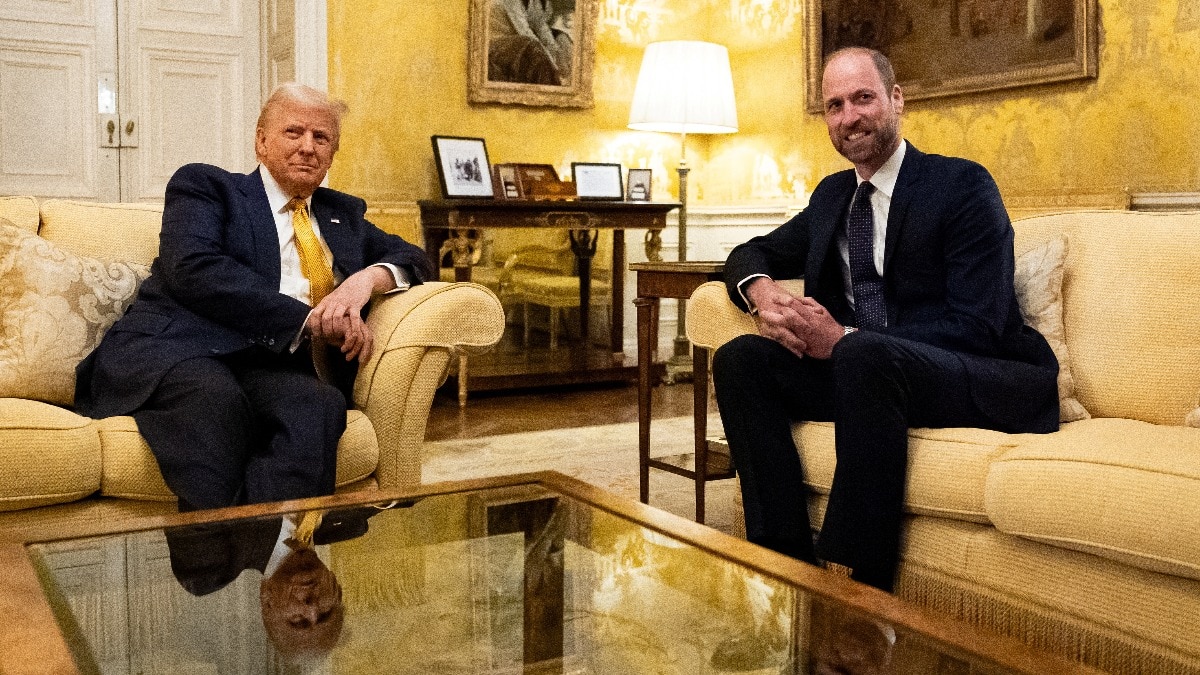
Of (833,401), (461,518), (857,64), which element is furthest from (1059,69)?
(461,518)

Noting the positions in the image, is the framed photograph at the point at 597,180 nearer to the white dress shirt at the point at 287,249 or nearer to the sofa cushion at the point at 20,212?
the white dress shirt at the point at 287,249

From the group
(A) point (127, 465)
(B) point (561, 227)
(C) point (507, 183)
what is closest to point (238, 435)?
(A) point (127, 465)

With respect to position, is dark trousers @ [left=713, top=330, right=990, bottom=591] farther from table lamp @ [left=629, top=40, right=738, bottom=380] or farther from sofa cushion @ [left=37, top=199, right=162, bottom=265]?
table lamp @ [left=629, top=40, right=738, bottom=380]

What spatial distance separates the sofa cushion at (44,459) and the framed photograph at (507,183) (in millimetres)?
3494

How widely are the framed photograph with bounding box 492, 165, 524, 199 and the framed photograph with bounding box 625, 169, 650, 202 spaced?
704mm

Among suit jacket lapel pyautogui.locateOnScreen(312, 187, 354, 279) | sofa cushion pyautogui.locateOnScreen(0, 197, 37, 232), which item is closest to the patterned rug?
suit jacket lapel pyautogui.locateOnScreen(312, 187, 354, 279)

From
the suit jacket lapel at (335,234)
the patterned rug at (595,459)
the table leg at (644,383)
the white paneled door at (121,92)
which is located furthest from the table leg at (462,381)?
the suit jacket lapel at (335,234)

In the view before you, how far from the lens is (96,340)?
8.55 ft

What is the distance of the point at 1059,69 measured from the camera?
14.4ft

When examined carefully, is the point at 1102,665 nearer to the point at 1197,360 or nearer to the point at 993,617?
the point at 993,617

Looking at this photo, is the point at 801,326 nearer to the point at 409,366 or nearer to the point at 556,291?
the point at 409,366

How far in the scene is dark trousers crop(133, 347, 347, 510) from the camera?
224cm

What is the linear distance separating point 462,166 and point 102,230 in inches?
112

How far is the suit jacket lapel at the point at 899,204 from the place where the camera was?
8.18 ft
